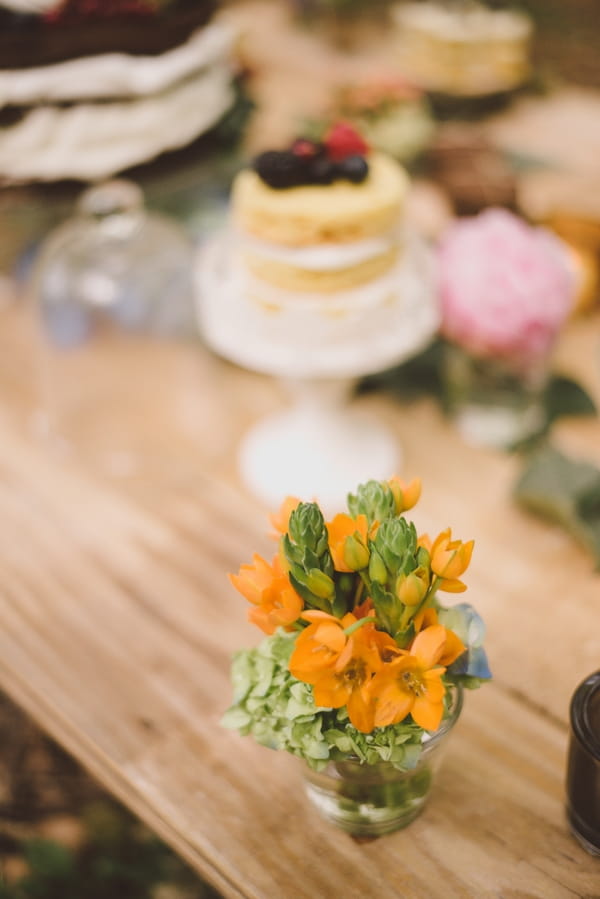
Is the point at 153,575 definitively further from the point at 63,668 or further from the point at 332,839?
the point at 332,839

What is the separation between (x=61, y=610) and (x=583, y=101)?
1.28 metres

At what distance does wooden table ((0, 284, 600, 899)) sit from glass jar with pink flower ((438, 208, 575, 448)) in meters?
0.04

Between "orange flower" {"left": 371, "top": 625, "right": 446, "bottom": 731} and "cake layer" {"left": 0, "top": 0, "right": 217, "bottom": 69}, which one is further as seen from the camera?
"cake layer" {"left": 0, "top": 0, "right": 217, "bottom": 69}

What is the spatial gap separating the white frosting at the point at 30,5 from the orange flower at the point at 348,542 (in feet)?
2.03

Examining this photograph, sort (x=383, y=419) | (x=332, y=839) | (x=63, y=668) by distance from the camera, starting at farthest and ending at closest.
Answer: (x=383, y=419), (x=63, y=668), (x=332, y=839)

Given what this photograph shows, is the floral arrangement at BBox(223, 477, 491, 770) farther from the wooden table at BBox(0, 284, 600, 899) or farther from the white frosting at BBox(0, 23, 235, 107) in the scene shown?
the white frosting at BBox(0, 23, 235, 107)

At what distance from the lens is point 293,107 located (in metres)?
1.52

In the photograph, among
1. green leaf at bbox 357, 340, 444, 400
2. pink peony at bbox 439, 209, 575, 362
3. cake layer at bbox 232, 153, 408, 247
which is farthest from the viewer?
green leaf at bbox 357, 340, 444, 400

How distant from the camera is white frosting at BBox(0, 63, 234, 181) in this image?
0.81 m

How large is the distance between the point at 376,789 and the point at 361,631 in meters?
0.13

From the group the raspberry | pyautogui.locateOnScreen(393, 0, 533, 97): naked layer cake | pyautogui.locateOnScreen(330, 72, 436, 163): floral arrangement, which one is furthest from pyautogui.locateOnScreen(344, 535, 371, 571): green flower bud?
pyautogui.locateOnScreen(393, 0, 533, 97): naked layer cake

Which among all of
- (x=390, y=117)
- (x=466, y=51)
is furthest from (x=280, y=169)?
(x=466, y=51)

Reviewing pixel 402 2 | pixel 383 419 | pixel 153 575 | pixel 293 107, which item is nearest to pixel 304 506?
pixel 153 575

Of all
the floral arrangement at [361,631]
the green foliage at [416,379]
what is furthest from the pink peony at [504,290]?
the floral arrangement at [361,631]
